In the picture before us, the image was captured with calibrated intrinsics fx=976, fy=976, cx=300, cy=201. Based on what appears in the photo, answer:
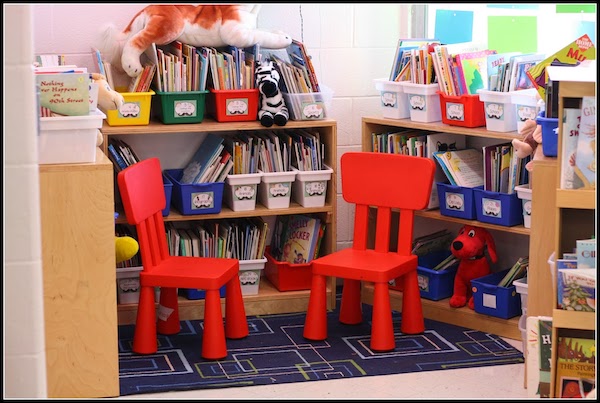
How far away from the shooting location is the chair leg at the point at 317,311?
3910mm

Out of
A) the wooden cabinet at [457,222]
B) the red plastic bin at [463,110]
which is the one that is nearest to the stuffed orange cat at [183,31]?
the wooden cabinet at [457,222]

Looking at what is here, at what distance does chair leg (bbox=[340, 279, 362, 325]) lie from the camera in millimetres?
4129

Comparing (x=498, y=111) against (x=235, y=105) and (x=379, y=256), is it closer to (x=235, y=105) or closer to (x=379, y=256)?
(x=379, y=256)

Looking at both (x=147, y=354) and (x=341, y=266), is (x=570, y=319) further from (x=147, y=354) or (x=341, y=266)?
(x=147, y=354)

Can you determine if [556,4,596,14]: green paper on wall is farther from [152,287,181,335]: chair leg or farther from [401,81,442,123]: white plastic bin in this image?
[152,287,181,335]: chair leg

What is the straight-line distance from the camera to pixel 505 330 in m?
4.00

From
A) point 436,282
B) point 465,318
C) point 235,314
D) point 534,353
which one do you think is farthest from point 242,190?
point 534,353

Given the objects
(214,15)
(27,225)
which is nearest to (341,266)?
(214,15)

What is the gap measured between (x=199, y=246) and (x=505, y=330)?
1.36m

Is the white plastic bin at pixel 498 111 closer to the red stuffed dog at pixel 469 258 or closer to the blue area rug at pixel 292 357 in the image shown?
the red stuffed dog at pixel 469 258

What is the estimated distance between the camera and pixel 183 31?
4.14 meters

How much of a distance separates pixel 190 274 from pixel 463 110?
1338 mm

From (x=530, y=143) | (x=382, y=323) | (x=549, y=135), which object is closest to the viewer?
(x=549, y=135)

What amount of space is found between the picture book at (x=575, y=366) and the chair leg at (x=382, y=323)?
1026mm
